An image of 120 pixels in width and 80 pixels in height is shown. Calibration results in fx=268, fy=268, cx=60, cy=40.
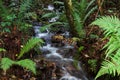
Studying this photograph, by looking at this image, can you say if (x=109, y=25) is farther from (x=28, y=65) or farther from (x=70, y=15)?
(x=70, y=15)

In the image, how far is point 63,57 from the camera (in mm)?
7363

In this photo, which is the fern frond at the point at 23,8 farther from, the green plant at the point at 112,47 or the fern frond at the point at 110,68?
the fern frond at the point at 110,68

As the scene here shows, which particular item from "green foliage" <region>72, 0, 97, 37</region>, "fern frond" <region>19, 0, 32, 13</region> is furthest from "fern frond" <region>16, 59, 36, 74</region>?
"fern frond" <region>19, 0, 32, 13</region>

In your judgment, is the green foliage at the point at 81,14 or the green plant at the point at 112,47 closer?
the green plant at the point at 112,47

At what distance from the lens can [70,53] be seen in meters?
7.57

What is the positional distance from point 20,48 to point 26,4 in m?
2.09

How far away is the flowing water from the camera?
664 centimetres

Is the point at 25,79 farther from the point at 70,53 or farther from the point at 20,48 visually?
the point at 70,53

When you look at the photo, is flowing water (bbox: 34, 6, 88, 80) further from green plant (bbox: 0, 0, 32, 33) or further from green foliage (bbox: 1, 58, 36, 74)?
green foliage (bbox: 1, 58, 36, 74)

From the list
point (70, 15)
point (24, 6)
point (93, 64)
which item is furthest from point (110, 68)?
point (24, 6)

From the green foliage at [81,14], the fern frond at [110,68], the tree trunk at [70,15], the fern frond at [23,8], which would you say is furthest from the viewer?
the fern frond at [23,8]

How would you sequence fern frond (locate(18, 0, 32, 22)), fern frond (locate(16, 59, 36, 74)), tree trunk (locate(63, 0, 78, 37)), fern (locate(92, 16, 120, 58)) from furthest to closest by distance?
1. fern frond (locate(18, 0, 32, 22))
2. tree trunk (locate(63, 0, 78, 37))
3. fern frond (locate(16, 59, 36, 74))
4. fern (locate(92, 16, 120, 58))

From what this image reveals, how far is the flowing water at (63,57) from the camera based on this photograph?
6635 millimetres

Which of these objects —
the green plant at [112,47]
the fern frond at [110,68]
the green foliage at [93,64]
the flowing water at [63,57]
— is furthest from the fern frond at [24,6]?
the fern frond at [110,68]
